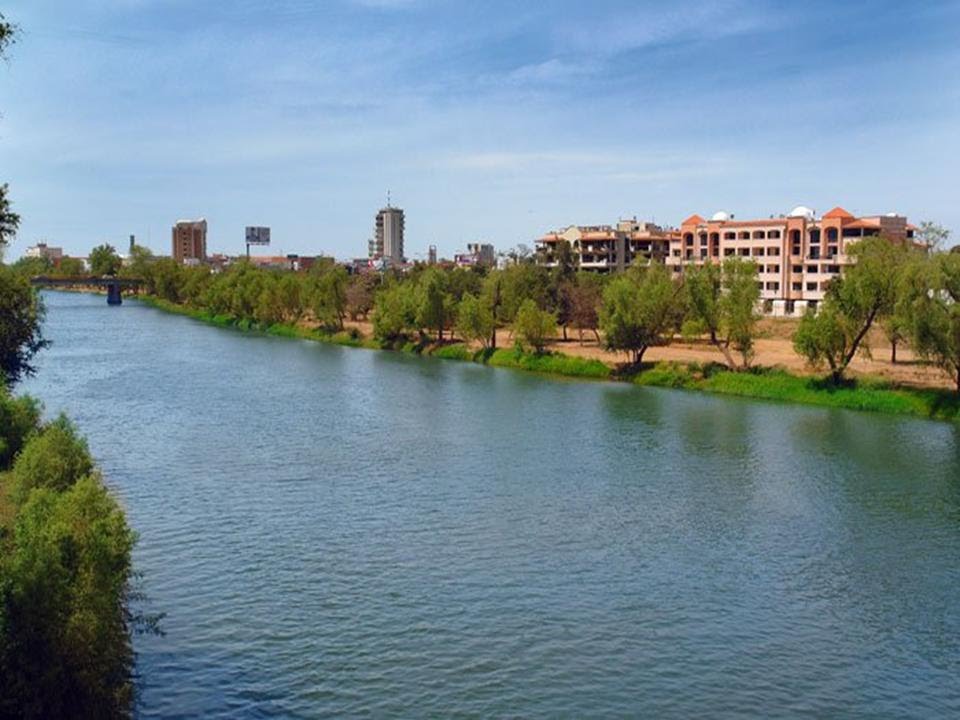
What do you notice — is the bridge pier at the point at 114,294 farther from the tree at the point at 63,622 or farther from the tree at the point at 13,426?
the tree at the point at 63,622

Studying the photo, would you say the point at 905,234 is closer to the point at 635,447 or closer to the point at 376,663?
the point at 635,447

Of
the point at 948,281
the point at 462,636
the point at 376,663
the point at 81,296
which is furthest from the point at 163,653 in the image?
the point at 81,296

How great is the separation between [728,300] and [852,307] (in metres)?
7.52

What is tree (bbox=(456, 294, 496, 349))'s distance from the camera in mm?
65125

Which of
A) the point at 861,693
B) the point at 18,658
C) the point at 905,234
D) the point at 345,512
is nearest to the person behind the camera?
the point at 18,658

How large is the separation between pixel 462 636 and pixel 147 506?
38.4ft

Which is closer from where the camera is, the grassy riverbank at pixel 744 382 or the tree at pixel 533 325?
the grassy riverbank at pixel 744 382

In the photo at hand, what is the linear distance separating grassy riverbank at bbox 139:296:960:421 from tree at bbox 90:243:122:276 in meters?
128

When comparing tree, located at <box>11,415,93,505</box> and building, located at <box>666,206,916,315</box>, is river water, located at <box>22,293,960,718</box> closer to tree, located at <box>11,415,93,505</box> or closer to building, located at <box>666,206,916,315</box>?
tree, located at <box>11,415,93,505</box>

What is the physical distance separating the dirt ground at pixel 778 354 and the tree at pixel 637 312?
186 centimetres

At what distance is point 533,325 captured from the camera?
6191 cm

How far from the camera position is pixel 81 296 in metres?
166

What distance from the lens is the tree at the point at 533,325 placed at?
61.9m

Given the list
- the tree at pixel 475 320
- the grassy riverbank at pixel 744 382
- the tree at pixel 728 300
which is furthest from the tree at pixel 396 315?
the tree at pixel 728 300
